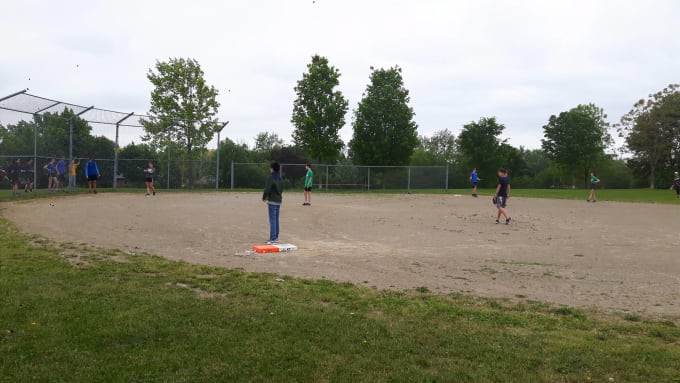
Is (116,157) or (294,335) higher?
(116,157)

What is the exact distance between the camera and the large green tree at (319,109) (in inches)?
1468

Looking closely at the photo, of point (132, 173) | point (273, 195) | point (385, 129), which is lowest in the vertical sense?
point (273, 195)

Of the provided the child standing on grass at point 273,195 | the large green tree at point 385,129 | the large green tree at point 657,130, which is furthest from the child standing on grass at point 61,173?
the large green tree at point 657,130

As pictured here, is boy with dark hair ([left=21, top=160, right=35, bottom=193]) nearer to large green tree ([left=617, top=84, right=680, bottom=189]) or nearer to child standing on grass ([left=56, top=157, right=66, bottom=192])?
child standing on grass ([left=56, top=157, right=66, bottom=192])

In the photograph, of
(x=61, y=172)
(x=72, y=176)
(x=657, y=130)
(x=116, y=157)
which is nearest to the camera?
(x=61, y=172)

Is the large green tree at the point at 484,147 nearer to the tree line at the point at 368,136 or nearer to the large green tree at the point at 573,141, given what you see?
the tree line at the point at 368,136

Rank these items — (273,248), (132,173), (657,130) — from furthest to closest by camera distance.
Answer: (657,130) < (132,173) < (273,248)

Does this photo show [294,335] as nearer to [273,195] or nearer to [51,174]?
[273,195]

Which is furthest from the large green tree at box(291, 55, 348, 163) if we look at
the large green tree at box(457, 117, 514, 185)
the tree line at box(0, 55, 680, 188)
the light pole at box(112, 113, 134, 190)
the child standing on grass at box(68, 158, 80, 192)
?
the large green tree at box(457, 117, 514, 185)

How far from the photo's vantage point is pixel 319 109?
37.8 metres

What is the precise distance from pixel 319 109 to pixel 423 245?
28.1 m

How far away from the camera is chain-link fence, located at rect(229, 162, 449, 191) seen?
34719 mm

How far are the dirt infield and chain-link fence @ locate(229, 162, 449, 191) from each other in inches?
634

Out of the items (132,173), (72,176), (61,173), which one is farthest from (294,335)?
(132,173)
